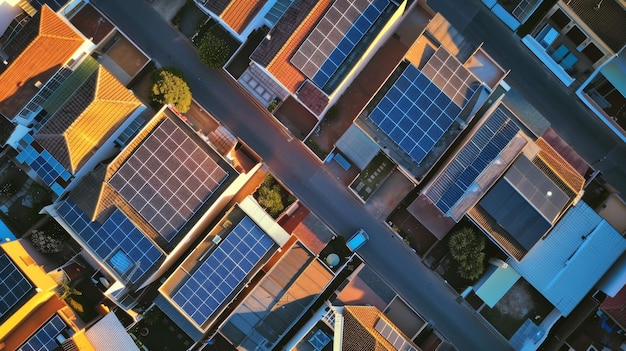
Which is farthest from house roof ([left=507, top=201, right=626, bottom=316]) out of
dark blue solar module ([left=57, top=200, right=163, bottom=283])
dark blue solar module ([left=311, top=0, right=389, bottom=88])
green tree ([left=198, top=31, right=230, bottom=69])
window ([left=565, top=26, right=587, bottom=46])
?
green tree ([left=198, top=31, right=230, bottom=69])

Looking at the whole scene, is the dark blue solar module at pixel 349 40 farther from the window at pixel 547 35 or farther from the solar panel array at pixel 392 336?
the solar panel array at pixel 392 336

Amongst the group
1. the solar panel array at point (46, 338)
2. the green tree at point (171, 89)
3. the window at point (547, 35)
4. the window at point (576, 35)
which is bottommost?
the solar panel array at point (46, 338)

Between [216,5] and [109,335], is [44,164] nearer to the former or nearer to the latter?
[109,335]

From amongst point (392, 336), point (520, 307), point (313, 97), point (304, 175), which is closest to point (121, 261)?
point (304, 175)

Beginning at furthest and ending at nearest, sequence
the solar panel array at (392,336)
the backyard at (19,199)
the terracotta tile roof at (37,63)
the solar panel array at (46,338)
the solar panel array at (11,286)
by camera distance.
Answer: the backyard at (19,199) → the terracotta tile roof at (37,63) → the solar panel array at (46,338) → the solar panel array at (392,336) → the solar panel array at (11,286)

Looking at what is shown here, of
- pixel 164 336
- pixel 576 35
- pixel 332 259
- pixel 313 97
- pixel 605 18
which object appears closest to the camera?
pixel 313 97

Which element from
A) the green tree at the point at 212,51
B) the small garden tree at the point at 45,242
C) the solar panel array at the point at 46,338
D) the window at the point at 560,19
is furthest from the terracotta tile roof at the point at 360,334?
the window at the point at 560,19

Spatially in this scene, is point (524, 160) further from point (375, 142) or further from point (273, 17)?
point (273, 17)
